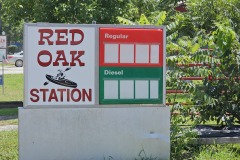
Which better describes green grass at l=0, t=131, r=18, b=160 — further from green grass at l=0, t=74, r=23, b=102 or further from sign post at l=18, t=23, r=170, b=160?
green grass at l=0, t=74, r=23, b=102

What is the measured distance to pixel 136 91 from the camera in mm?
6320

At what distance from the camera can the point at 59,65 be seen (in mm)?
6133

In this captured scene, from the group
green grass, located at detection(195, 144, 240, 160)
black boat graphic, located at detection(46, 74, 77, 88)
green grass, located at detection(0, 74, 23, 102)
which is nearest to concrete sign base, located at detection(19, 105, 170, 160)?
black boat graphic, located at detection(46, 74, 77, 88)

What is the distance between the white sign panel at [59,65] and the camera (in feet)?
19.9

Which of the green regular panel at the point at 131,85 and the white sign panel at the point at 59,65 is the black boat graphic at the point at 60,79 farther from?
the green regular panel at the point at 131,85

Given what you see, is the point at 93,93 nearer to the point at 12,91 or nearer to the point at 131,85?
the point at 131,85

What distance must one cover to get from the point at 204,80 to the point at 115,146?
7.21 feet

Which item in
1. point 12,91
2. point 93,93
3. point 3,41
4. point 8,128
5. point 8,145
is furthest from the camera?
point 3,41

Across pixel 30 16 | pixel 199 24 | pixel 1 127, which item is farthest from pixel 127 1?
pixel 1 127

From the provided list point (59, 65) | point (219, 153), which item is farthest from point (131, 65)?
point (219, 153)

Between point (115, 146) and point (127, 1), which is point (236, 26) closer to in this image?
point (115, 146)

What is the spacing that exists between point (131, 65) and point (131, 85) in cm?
28

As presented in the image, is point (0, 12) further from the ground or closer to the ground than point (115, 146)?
further from the ground

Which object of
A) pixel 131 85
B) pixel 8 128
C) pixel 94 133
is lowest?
pixel 8 128
